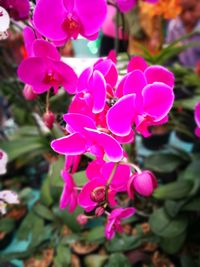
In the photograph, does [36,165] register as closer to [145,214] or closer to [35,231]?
[35,231]

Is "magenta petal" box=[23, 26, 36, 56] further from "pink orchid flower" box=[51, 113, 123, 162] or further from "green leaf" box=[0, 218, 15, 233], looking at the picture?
"green leaf" box=[0, 218, 15, 233]

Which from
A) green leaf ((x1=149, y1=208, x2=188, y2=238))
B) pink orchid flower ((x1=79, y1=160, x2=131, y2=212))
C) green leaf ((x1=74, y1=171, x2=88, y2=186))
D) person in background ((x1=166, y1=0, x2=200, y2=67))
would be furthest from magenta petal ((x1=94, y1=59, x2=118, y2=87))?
person in background ((x1=166, y1=0, x2=200, y2=67))

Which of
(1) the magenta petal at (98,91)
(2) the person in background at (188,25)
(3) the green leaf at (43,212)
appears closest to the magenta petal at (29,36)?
(1) the magenta petal at (98,91)

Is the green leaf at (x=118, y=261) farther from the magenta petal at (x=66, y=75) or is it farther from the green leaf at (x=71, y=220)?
the magenta petal at (x=66, y=75)

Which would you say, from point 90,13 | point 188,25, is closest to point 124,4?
point 90,13

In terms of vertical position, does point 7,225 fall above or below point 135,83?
below

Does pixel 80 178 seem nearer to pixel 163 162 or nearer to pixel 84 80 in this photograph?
pixel 84 80

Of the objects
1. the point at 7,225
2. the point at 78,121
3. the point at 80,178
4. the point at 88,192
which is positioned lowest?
the point at 7,225
